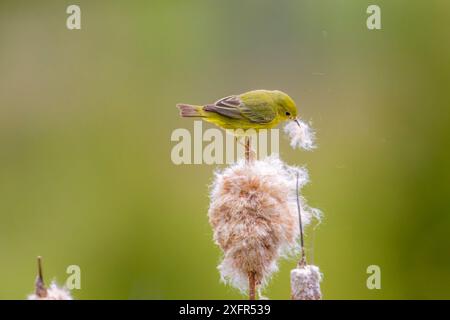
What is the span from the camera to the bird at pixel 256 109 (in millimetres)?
2979

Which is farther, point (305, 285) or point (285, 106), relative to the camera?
point (285, 106)

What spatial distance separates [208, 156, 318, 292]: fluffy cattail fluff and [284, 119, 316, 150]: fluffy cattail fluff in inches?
11.7

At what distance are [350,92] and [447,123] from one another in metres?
0.94

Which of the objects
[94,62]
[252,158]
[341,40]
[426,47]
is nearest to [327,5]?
[341,40]

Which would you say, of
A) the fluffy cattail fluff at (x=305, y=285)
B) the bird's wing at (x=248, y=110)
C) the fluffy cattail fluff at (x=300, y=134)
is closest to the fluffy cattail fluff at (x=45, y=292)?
the fluffy cattail fluff at (x=305, y=285)

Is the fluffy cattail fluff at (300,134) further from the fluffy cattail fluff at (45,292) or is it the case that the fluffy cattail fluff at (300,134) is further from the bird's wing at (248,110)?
the fluffy cattail fluff at (45,292)

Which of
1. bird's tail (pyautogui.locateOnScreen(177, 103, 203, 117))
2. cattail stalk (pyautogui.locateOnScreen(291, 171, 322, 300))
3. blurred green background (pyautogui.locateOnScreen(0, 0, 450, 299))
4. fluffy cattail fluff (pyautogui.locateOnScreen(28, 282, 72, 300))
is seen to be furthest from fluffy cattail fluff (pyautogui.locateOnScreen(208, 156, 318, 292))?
blurred green background (pyautogui.locateOnScreen(0, 0, 450, 299))

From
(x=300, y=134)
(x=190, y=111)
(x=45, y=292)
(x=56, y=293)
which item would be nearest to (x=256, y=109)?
(x=300, y=134)

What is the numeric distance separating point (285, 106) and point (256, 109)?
16 centimetres

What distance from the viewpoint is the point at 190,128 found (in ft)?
14.7

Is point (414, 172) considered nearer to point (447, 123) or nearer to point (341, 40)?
point (447, 123)

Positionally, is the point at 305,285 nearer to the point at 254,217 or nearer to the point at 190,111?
the point at 254,217

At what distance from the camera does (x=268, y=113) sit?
9.80 feet

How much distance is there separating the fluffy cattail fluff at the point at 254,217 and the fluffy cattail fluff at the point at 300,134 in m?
0.30
